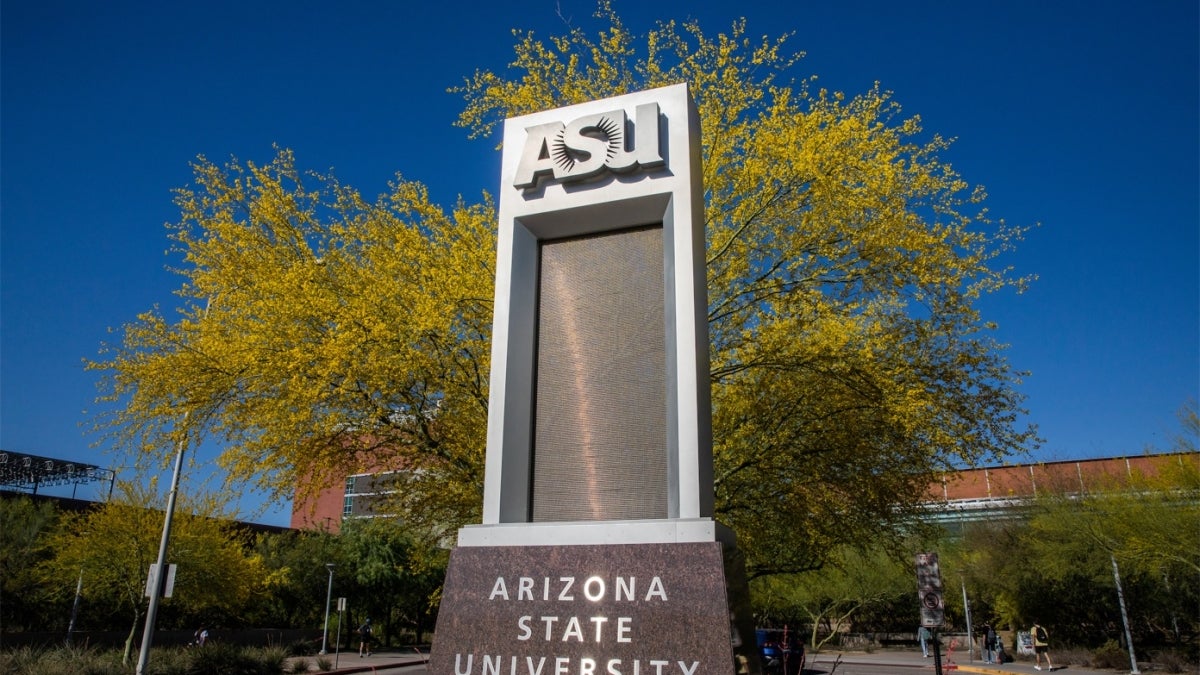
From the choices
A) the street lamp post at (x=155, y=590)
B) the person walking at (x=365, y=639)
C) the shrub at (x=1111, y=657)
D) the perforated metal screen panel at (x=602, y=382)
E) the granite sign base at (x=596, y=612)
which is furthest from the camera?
the person walking at (x=365, y=639)

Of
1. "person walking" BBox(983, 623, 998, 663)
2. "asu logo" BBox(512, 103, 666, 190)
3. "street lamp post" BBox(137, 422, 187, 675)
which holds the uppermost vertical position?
"asu logo" BBox(512, 103, 666, 190)

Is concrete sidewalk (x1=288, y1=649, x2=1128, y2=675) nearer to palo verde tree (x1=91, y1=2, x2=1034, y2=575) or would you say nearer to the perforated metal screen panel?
palo verde tree (x1=91, y1=2, x2=1034, y2=575)

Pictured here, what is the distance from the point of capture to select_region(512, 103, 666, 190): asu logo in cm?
595

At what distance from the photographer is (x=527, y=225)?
627 centimetres

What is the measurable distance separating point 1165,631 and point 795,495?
28.3m

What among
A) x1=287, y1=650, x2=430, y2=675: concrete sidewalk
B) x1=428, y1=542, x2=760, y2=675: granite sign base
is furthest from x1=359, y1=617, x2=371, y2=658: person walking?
x1=428, y1=542, x2=760, y2=675: granite sign base

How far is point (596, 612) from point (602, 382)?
1.68 m

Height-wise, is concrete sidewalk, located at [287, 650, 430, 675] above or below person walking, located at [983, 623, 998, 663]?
below

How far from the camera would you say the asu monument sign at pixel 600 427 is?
4.59 metres

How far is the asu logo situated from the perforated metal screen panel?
21.1 inches

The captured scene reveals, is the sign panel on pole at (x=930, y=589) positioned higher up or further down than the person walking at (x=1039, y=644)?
higher up

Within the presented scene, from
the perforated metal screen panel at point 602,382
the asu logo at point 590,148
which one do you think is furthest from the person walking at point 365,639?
the asu logo at point 590,148

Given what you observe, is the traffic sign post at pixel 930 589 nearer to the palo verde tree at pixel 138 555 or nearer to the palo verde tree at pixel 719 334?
the palo verde tree at pixel 719 334

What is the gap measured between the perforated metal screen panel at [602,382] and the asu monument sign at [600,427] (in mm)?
12
